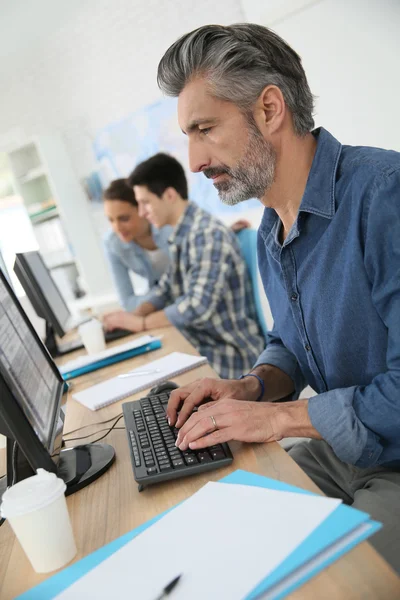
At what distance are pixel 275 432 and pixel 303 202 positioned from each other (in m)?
0.43

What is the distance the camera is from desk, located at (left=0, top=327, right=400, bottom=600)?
0.51 meters

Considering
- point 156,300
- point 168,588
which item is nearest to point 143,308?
point 156,300

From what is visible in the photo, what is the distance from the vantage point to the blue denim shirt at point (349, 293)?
0.88 m

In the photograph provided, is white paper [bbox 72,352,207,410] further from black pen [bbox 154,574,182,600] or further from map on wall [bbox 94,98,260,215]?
map on wall [bbox 94,98,260,215]

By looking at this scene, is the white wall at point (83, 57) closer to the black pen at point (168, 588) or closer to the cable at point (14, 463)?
the cable at point (14, 463)

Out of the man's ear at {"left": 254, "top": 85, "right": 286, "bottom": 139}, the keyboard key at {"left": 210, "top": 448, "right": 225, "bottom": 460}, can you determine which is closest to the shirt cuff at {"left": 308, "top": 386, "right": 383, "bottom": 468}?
the keyboard key at {"left": 210, "top": 448, "right": 225, "bottom": 460}

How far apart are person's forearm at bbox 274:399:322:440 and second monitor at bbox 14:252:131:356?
1428 millimetres

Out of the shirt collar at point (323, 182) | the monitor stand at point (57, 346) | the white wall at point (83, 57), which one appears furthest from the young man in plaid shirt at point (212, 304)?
the white wall at point (83, 57)

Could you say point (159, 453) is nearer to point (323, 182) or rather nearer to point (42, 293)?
point (323, 182)

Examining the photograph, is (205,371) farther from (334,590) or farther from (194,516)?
(334,590)

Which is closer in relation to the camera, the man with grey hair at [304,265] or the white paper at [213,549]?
the white paper at [213,549]

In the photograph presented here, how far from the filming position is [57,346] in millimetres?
2385

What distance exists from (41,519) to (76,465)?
0.36m

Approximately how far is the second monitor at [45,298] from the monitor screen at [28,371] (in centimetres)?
96
